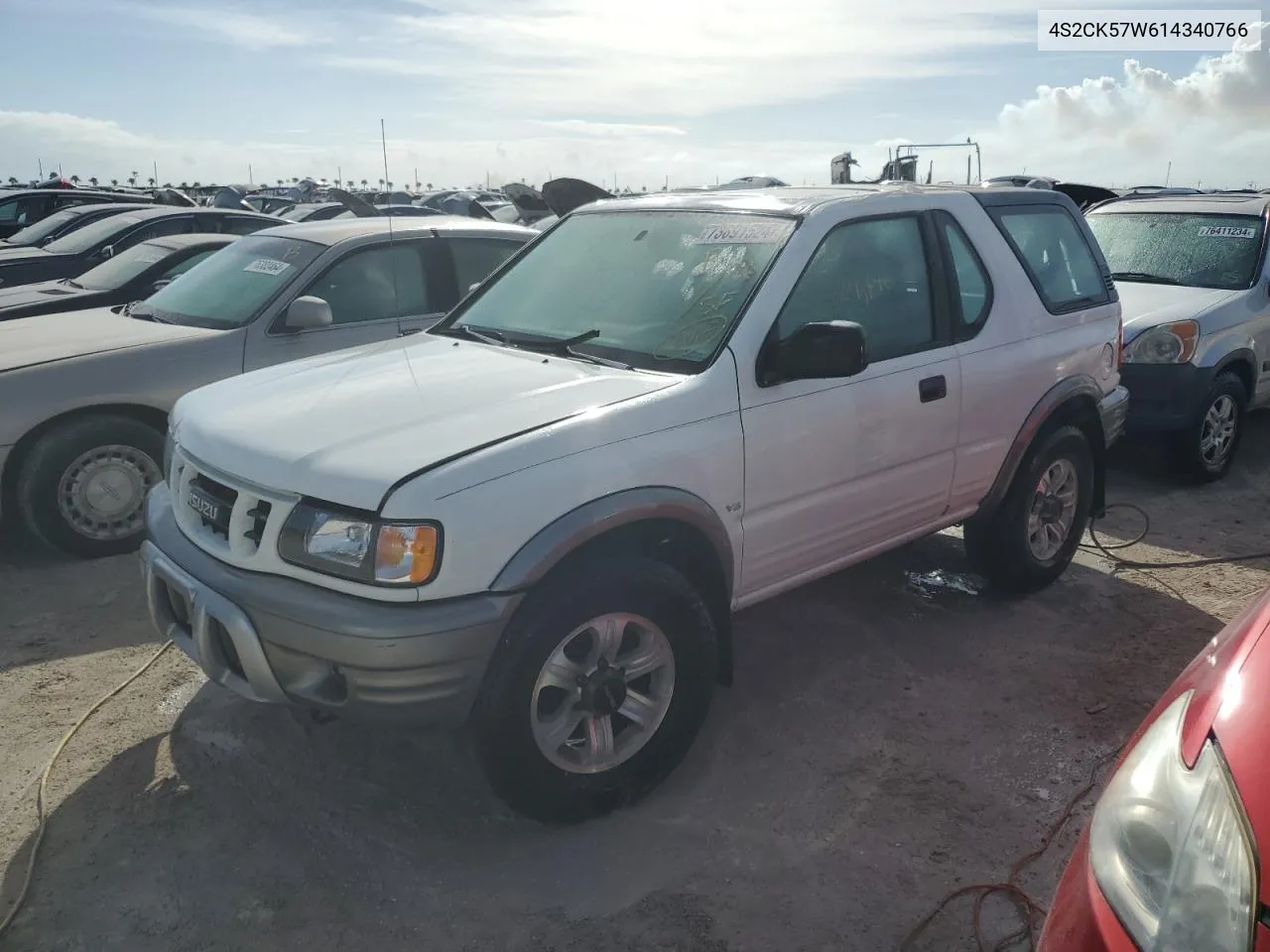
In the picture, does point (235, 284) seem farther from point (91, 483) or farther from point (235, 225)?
point (235, 225)

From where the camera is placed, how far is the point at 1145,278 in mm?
7395

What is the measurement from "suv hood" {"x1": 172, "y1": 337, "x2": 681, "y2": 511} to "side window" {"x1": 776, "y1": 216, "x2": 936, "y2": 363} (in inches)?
27.4

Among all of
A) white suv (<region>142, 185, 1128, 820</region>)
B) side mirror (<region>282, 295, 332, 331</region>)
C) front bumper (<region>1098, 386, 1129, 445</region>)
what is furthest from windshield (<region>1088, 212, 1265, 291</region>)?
side mirror (<region>282, 295, 332, 331</region>)

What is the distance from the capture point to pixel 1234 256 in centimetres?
716

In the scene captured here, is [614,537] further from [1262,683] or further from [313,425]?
[1262,683]

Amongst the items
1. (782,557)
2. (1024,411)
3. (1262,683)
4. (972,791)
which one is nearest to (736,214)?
(782,557)

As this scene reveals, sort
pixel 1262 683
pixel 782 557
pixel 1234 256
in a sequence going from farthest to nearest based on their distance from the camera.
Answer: pixel 1234 256, pixel 782 557, pixel 1262 683

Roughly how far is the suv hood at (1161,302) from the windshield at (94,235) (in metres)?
8.80

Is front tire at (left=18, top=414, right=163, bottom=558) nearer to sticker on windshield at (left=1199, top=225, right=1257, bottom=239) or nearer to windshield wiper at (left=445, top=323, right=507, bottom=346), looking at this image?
windshield wiper at (left=445, top=323, right=507, bottom=346)

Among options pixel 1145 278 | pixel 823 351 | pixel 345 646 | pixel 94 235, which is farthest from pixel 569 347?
pixel 94 235

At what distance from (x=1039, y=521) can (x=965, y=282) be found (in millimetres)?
1218

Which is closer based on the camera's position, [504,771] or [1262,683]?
[1262,683]

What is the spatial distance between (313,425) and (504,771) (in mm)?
1141

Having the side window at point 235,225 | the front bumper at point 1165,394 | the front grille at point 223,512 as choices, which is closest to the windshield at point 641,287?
the front grille at point 223,512
